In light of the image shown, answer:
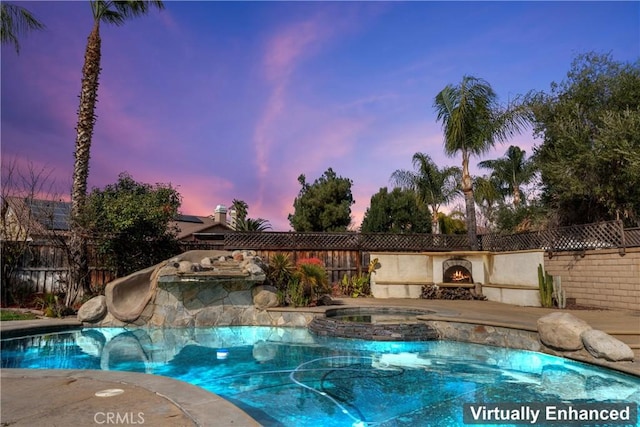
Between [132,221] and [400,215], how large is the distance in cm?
1835

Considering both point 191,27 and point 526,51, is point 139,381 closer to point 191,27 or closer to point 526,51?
point 191,27

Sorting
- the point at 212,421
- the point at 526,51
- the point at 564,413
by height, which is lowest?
the point at 564,413

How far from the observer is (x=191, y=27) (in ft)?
35.0

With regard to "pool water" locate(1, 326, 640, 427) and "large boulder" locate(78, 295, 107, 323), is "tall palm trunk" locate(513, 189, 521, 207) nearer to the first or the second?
"pool water" locate(1, 326, 640, 427)

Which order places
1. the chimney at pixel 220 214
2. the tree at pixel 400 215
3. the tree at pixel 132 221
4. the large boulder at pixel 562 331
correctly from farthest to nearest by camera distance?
1. the chimney at pixel 220 214
2. the tree at pixel 400 215
3. the tree at pixel 132 221
4. the large boulder at pixel 562 331

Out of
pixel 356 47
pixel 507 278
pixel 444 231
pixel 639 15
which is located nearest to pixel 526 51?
pixel 639 15

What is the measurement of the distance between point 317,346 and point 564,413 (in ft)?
14.6

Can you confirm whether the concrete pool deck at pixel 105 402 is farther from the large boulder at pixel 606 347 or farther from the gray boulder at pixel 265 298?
the gray boulder at pixel 265 298

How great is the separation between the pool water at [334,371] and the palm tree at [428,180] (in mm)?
15631

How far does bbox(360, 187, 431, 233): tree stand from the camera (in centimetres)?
2598

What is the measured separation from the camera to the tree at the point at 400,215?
26.0m

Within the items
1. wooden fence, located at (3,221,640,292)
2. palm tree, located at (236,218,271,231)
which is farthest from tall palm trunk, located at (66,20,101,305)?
palm tree, located at (236,218,271,231)

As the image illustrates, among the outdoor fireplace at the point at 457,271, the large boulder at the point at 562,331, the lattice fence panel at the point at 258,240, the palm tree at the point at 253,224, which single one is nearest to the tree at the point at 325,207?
the palm tree at the point at 253,224

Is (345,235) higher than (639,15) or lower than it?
lower
